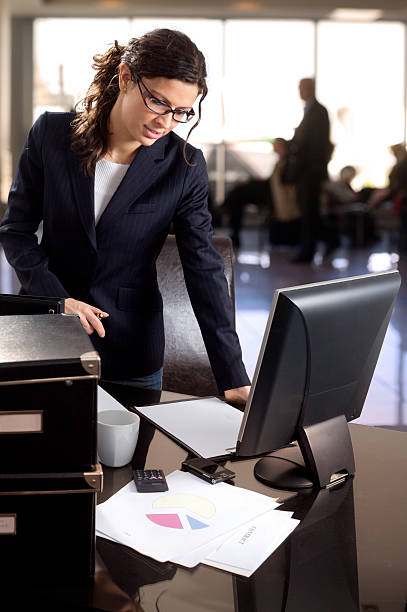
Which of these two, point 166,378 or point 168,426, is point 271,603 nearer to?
point 168,426

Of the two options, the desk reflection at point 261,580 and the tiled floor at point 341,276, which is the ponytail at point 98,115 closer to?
the desk reflection at point 261,580

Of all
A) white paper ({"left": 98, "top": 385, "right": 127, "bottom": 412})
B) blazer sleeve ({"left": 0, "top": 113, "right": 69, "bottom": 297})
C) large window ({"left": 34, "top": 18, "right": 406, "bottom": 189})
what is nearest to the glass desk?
white paper ({"left": 98, "top": 385, "right": 127, "bottom": 412})

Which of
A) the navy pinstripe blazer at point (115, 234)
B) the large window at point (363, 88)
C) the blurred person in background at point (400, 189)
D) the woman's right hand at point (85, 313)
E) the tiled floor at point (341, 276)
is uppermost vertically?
the large window at point (363, 88)

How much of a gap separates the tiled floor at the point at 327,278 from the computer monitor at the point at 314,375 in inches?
84.1

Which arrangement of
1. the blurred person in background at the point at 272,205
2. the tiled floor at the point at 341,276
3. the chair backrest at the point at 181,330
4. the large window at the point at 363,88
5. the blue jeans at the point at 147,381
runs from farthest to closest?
the large window at the point at 363,88 → the blurred person in background at the point at 272,205 → the tiled floor at the point at 341,276 → the chair backrest at the point at 181,330 → the blue jeans at the point at 147,381

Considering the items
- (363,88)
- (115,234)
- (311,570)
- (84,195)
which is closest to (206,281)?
(115,234)

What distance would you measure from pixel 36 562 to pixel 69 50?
12.1m

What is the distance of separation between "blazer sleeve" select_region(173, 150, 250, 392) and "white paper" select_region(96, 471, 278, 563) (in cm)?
45

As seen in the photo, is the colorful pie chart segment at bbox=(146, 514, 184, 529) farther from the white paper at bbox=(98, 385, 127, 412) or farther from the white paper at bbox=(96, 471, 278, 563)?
the white paper at bbox=(98, 385, 127, 412)

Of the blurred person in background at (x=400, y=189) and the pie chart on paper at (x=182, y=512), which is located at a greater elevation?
the blurred person in background at (x=400, y=189)

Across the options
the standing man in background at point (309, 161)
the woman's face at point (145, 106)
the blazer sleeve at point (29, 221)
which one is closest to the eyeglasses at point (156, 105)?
the woman's face at point (145, 106)

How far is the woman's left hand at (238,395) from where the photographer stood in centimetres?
163

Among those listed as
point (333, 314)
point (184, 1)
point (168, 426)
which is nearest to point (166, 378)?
point (168, 426)

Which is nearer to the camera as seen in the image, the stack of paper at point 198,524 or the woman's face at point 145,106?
the stack of paper at point 198,524
